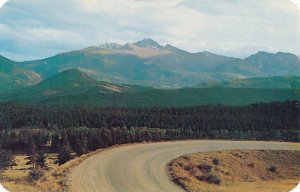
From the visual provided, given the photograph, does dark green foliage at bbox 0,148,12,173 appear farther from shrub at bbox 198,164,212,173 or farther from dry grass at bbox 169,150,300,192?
shrub at bbox 198,164,212,173

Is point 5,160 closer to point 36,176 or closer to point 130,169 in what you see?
point 130,169

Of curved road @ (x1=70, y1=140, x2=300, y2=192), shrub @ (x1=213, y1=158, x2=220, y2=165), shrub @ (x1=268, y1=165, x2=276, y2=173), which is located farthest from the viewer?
shrub @ (x1=268, y1=165, x2=276, y2=173)

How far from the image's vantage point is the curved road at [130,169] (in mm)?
34281

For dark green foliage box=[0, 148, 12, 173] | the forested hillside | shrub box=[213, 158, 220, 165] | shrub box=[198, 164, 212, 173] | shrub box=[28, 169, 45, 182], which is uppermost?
shrub box=[28, 169, 45, 182]

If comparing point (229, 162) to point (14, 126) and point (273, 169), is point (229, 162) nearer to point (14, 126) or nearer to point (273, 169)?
point (273, 169)

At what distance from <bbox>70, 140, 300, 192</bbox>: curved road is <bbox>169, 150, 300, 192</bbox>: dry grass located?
1.68 m

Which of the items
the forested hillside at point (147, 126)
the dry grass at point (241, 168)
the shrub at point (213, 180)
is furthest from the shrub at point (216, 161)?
the forested hillside at point (147, 126)

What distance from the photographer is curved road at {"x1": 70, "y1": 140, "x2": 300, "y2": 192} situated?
3428 centimetres

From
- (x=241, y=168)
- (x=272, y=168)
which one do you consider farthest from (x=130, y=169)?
(x=272, y=168)

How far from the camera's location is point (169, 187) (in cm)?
3447

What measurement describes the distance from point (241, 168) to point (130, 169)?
20.1 m

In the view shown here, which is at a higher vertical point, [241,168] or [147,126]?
[241,168]

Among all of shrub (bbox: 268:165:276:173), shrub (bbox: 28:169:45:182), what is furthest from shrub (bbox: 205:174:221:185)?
shrub (bbox: 268:165:276:173)

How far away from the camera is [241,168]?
Result: 189ft
